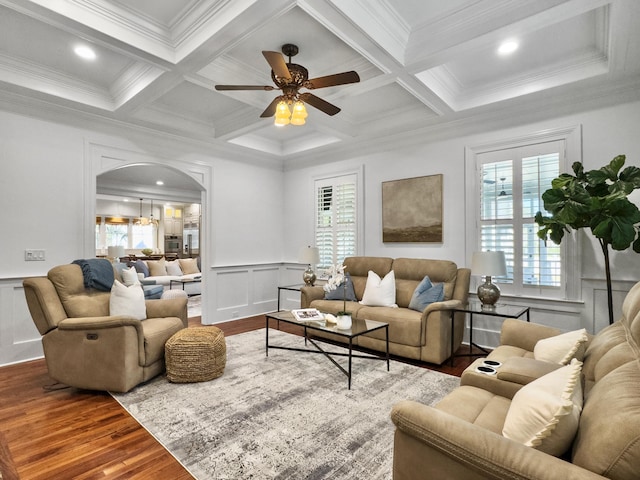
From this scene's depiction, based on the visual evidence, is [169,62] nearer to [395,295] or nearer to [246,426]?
[246,426]

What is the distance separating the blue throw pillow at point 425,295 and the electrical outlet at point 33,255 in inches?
165

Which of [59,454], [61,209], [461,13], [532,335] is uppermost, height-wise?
[461,13]

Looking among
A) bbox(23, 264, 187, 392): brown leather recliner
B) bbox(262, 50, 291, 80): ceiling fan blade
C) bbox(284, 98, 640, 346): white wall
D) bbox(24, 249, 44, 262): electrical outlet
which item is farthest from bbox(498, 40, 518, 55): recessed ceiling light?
bbox(24, 249, 44, 262): electrical outlet

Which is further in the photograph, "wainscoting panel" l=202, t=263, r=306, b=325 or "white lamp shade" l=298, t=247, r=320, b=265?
"wainscoting panel" l=202, t=263, r=306, b=325

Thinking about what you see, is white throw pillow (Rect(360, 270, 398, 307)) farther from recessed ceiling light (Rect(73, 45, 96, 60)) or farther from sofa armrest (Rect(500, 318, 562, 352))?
recessed ceiling light (Rect(73, 45, 96, 60))

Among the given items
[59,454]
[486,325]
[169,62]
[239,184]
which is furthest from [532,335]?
[239,184]

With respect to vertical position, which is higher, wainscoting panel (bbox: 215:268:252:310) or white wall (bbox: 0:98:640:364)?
white wall (bbox: 0:98:640:364)

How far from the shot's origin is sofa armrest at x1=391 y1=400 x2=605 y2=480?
1.01m

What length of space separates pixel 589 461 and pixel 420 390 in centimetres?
203

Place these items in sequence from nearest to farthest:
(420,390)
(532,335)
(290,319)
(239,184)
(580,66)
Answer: (532,335), (420,390), (580,66), (290,319), (239,184)

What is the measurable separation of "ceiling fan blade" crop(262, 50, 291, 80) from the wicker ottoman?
91.5 inches

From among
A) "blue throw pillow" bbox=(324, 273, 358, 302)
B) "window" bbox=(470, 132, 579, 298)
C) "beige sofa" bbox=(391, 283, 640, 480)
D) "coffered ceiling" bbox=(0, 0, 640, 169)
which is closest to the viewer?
"beige sofa" bbox=(391, 283, 640, 480)

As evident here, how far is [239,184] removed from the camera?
228 inches

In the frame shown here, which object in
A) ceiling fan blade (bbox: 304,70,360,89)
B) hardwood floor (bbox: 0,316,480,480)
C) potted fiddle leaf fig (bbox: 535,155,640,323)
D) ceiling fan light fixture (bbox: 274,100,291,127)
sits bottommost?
hardwood floor (bbox: 0,316,480,480)
